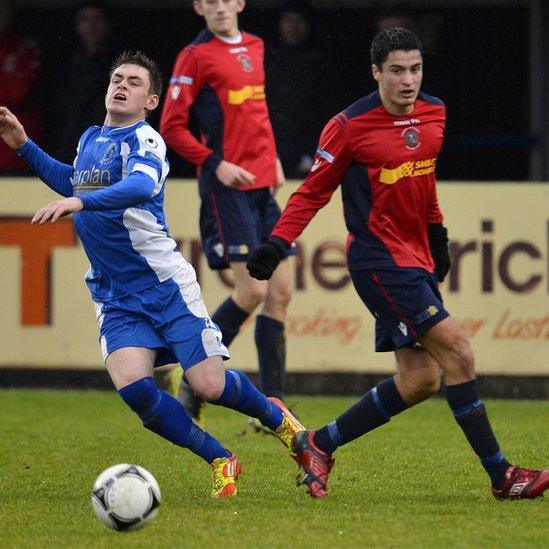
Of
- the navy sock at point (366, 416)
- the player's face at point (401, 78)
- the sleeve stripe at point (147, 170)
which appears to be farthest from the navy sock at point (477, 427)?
the sleeve stripe at point (147, 170)

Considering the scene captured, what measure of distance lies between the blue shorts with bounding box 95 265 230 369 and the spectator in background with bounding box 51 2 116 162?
5.27 meters

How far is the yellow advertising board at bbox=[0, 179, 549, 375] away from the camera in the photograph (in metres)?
10.6

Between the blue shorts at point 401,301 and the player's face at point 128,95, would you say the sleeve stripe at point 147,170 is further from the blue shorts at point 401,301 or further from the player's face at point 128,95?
the blue shorts at point 401,301

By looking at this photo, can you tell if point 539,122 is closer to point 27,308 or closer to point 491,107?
point 491,107

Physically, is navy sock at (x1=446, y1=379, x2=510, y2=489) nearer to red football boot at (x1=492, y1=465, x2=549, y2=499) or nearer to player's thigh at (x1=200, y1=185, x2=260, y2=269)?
red football boot at (x1=492, y1=465, x2=549, y2=499)

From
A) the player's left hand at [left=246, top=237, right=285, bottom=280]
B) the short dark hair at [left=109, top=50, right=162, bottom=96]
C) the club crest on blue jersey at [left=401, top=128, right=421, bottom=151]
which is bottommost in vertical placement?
the player's left hand at [left=246, top=237, right=285, bottom=280]

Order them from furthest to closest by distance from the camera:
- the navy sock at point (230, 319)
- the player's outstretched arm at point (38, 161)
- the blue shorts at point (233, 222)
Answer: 1. the navy sock at point (230, 319)
2. the blue shorts at point (233, 222)
3. the player's outstretched arm at point (38, 161)

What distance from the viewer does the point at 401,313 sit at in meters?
6.36

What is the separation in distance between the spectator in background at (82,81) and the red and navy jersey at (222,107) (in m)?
2.86

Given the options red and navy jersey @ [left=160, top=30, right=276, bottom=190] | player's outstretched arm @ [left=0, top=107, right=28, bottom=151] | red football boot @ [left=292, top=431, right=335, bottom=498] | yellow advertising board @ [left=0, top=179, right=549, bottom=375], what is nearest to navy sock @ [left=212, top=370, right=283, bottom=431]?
red football boot @ [left=292, top=431, right=335, bottom=498]

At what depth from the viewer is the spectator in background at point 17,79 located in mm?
11898

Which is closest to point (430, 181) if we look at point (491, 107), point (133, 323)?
point (133, 323)

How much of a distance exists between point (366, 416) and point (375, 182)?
3.40ft

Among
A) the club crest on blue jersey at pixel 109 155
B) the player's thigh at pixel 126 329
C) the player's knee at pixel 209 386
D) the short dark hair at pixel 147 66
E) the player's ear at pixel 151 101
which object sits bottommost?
the player's knee at pixel 209 386
